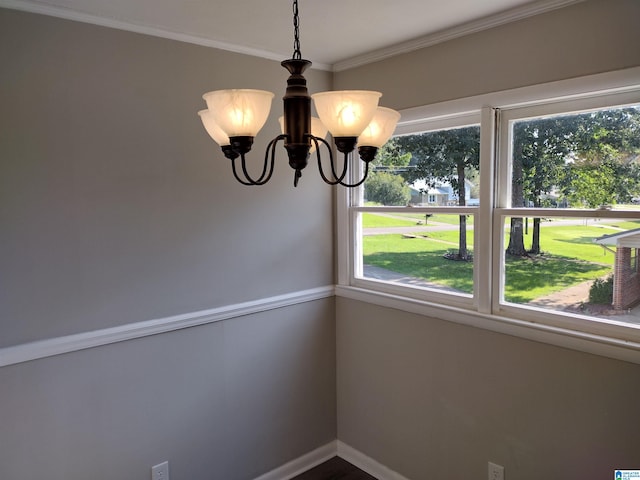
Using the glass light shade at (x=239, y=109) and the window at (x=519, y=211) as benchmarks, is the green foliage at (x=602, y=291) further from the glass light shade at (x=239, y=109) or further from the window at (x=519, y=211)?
Answer: the glass light shade at (x=239, y=109)

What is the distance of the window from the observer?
6.11 feet

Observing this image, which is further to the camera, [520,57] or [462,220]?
[462,220]

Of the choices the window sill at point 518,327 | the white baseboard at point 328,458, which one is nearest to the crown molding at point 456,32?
the window sill at point 518,327

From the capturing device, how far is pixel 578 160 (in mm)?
1955

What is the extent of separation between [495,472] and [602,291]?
102 centimetres

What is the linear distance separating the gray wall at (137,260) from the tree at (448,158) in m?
0.65

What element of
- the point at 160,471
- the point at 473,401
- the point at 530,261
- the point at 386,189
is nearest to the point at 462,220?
the point at 530,261

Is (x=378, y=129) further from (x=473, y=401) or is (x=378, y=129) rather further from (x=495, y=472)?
(x=495, y=472)

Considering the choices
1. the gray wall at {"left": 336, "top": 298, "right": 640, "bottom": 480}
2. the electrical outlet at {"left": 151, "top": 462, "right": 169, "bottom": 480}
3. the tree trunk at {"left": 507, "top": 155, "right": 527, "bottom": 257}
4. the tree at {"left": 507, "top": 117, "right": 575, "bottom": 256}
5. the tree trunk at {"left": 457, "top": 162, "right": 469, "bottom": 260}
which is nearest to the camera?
the gray wall at {"left": 336, "top": 298, "right": 640, "bottom": 480}

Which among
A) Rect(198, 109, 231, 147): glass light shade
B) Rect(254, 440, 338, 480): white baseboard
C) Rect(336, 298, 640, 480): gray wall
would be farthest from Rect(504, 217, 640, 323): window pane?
Rect(254, 440, 338, 480): white baseboard

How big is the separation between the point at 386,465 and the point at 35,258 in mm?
2221

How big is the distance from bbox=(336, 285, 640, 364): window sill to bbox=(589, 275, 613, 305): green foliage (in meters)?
0.15

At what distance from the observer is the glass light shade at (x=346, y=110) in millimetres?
1170

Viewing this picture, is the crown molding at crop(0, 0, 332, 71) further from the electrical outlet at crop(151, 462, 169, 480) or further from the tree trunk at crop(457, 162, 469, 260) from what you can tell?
the electrical outlet at crop(151, 462, 169, 480)
